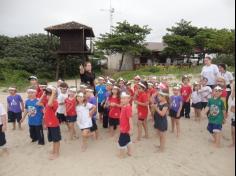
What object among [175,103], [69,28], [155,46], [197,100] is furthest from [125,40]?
[175,103]

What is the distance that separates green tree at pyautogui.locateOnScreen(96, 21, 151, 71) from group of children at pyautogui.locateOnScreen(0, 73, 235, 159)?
18406 millimetres

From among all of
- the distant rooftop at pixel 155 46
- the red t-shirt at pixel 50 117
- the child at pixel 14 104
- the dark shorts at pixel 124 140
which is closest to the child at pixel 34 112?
the red t-shirt at pixel 50 117

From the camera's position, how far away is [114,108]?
772cm

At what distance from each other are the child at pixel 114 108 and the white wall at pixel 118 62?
2453 centimetres

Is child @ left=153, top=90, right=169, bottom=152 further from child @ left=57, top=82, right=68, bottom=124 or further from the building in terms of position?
the building

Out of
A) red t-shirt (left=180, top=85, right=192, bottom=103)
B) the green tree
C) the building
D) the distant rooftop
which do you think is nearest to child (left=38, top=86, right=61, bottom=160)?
red t-shirt (left=180, top=85, right=192, bottom=103)

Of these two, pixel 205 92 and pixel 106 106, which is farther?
pixel 205 92

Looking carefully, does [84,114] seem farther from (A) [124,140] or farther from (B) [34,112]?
(B) [34,112]

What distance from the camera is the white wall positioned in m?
33.0

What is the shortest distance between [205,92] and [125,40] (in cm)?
1962

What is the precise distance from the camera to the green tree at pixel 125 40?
2753cm

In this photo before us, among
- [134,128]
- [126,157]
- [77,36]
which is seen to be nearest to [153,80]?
[134,128]

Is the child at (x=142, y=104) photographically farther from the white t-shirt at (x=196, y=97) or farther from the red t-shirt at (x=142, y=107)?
the white t-shirt at (x=196, y=97)

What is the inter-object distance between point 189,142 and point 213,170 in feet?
5.16
